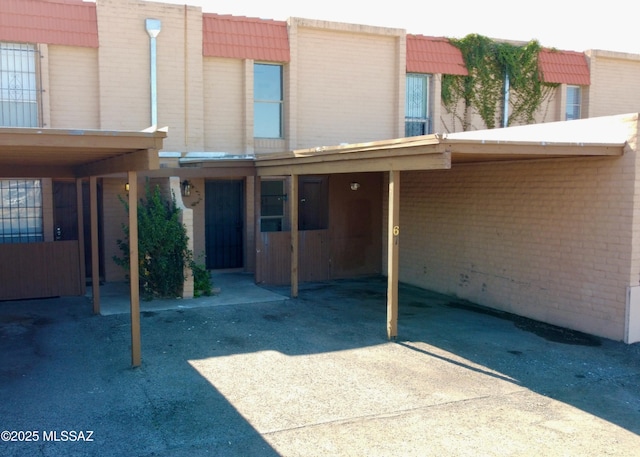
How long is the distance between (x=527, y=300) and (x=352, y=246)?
510 centimetres

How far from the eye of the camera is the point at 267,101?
47.8ft

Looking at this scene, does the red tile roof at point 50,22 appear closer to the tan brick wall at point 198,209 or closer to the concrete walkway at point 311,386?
the tan brick wall at point 198,209

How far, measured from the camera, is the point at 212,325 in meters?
9.77

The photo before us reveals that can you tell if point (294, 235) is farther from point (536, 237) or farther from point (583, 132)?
point (583, 132)

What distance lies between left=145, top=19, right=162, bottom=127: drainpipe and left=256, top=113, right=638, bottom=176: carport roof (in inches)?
134

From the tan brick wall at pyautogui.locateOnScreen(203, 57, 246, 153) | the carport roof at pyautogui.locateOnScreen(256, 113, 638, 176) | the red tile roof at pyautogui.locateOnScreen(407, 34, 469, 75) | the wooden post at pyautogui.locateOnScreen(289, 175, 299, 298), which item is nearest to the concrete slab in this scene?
the wooden post at pyautogui.locateOnScreen(289, 175, 299, 298)

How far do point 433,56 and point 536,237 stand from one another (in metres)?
7.21

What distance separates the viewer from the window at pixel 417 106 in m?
16.0

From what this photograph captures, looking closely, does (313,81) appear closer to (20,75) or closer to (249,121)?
(249,121)

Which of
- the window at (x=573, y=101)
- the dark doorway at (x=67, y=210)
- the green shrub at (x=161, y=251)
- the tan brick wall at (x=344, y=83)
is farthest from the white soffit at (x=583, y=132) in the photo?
the dark doorway at (x=67, y=210)

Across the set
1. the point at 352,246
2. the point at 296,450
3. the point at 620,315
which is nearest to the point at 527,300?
the point at 620,315

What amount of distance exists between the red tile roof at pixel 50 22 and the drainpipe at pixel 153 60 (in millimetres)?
1082

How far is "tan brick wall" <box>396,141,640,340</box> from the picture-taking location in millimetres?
9062

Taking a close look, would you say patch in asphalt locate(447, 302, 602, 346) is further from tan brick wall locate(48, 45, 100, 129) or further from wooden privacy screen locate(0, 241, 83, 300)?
Result: tan brick wall locate(48, 45, 100, 129)
